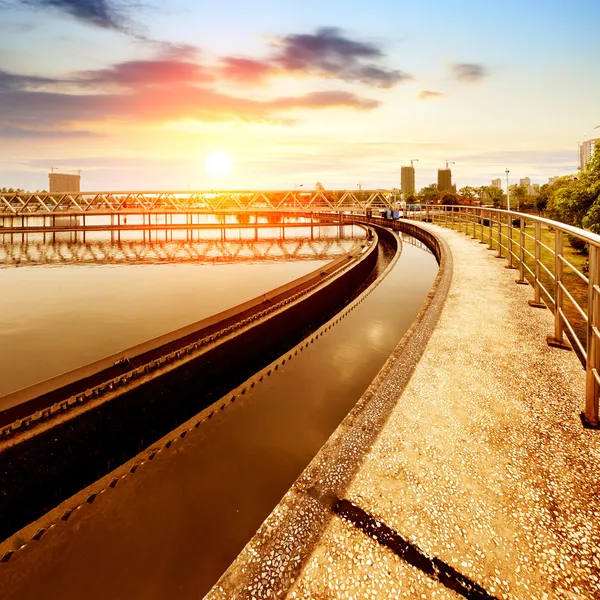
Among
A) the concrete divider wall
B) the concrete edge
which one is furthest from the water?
the concrete edge

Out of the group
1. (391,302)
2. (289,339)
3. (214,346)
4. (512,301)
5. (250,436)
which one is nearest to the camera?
(250,436)

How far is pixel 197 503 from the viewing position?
10.2 feet

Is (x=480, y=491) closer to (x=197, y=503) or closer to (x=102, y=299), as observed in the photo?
(x=197, y=503)

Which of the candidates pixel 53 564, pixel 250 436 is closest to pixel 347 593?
pixel 53 564

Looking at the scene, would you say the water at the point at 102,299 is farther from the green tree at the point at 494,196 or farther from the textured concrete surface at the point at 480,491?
the green tree at the point at 494,196

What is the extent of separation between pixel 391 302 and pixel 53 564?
8.98m

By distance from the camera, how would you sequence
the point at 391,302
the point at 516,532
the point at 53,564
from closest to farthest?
the point at 516,532
the point at 53,564
the point at 391,302

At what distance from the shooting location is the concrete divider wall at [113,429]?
310 centimetres

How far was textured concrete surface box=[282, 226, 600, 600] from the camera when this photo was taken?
1647mm

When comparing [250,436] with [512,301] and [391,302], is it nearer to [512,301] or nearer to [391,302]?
[512,301]

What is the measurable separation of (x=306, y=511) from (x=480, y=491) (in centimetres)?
105

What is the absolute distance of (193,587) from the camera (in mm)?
2342

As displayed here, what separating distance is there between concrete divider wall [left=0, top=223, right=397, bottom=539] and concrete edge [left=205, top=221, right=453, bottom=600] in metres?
2.46

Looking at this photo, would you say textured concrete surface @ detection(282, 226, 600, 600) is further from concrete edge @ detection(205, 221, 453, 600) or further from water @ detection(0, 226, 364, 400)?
water @ detection(0, 226, 364, 400)
